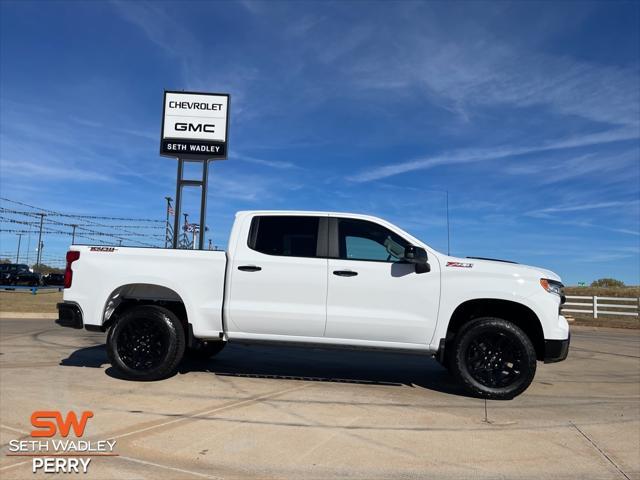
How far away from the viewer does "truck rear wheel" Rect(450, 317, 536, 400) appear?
5172 mm

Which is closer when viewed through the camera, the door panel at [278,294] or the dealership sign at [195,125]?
the door panel at [278,294]

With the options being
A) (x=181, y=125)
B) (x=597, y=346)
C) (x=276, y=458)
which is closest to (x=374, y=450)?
(x=276, y=458)

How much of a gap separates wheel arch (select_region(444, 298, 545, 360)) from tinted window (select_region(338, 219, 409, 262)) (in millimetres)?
1001

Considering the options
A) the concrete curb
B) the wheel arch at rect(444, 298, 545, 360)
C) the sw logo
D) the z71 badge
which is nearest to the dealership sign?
the concrete curb

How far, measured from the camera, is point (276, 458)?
3.44m

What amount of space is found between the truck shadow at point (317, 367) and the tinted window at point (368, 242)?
1339 millimetres

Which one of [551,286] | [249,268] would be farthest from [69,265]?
[551,286]

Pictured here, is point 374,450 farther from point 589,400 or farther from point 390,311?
point 589,400

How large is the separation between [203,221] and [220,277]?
8.64 meters

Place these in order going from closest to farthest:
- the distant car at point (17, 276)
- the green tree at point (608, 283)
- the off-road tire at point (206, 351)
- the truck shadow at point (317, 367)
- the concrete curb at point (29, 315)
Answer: the truck shadow at point (317, 367), the off-road tire at point (206, 351), the concrete curb at point (29, 315), the distant car at point (17, 276), the green tree at point (608, 283)

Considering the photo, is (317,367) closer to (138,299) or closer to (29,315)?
(138,299)

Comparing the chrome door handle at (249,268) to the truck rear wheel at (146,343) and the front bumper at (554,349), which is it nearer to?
the truck rear wheel at (146,343)

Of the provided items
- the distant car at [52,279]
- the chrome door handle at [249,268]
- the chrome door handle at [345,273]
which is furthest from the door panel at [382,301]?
the distant car at [52,279]

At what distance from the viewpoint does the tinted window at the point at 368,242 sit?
5.59 meters
